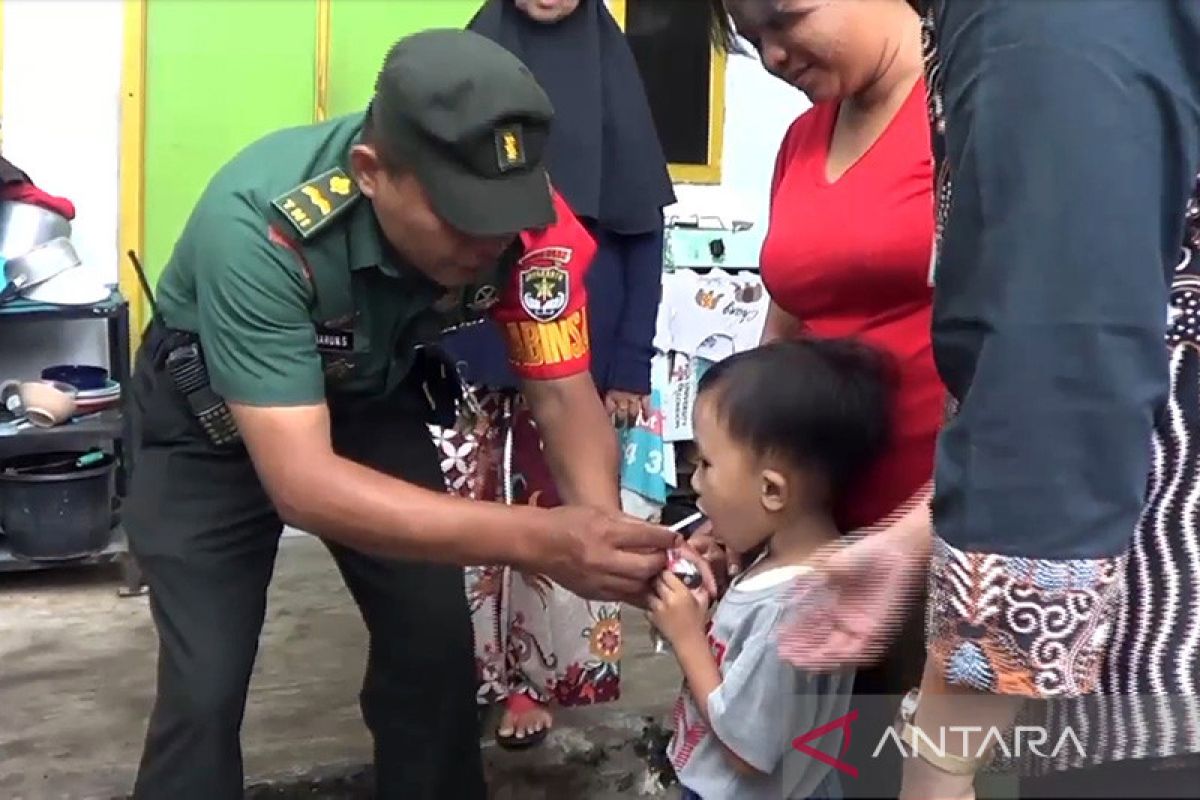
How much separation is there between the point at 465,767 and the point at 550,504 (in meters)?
0.60

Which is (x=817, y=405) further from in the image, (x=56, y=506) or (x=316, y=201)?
(x=56, y=506)

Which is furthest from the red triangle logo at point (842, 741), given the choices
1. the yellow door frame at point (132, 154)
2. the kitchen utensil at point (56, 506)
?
the yellow door frame at point (132, 154)

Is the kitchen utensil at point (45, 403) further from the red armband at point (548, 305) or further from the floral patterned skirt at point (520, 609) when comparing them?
the red armband at point (548, 305)

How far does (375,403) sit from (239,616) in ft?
1.12

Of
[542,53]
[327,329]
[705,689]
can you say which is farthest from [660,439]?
[705,689]

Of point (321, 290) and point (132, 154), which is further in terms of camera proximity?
point (132, 154)

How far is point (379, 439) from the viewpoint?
1.93 m

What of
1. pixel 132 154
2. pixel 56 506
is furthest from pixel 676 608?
pixel 132 154

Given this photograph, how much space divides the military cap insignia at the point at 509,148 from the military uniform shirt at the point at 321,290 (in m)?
0.19

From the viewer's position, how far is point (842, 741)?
0.98 meters

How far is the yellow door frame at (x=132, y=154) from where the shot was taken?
358 cm

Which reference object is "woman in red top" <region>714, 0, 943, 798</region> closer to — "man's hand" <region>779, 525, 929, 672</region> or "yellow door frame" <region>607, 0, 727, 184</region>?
"man's hand" <region>779, 525, 929, 672</region>

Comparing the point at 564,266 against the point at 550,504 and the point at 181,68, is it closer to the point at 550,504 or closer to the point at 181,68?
the point at 550,504

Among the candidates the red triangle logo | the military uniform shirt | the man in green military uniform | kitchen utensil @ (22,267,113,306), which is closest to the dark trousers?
the man in green military uniform
